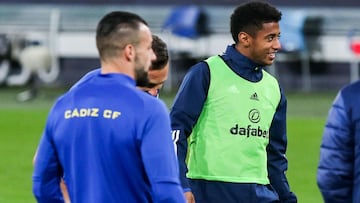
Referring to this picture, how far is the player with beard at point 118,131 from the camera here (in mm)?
5184

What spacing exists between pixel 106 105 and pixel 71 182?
377 mm

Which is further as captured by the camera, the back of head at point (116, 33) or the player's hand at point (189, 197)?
the player's hand at point (189, 197)

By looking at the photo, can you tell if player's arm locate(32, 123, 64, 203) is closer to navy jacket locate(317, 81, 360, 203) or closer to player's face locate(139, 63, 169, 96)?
navy jacket locate(317, 81, 360, 203)

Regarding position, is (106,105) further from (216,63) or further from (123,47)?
(216,63)

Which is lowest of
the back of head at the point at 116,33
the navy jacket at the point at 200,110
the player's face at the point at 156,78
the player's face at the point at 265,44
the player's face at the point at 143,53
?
the navy jacket at the point at 200,110

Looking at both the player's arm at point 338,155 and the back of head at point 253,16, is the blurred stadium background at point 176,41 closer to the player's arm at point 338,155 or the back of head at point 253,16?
the back of head at point 253,16

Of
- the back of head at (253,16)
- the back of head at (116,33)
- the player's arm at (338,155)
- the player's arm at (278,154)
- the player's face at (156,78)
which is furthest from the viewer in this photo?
the player's arm at (278,154)

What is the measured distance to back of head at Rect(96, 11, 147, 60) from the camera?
5.25 meters

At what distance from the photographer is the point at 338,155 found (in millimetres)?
5133

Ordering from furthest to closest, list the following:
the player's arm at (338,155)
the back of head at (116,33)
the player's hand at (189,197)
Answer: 1. the player's hand at (189,197)
2. the back of head at (116,33)
3. the player's arm at (338,155)

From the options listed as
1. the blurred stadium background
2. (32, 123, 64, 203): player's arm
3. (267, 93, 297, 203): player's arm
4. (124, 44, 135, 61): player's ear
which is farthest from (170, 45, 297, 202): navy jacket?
the blurred stadium background

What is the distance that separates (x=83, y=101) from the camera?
17.6 ft

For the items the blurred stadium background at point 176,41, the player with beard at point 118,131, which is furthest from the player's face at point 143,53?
the blurred stadium background at point 176,41

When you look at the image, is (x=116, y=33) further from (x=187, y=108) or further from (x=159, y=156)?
(x=187, y=108)
